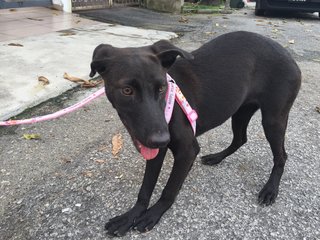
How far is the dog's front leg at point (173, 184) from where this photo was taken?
104 inches

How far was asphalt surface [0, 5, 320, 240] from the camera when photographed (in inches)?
107

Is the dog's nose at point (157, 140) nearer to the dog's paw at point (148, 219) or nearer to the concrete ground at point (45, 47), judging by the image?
the dog's paw at point (148, 219)

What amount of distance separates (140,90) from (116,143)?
160 centimetres

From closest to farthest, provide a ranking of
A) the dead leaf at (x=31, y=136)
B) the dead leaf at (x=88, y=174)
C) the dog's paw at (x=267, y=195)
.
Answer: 1. the dog's paw at (x=267, y=195)
2. the dead leaf at (x=88, y=174)
3. the dead leaf at (x=31, y=136)

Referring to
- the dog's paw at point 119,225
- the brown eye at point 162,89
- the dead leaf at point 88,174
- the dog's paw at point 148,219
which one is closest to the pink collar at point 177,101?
the brown eye at point 162,89

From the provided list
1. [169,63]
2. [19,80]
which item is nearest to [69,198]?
[169,63]

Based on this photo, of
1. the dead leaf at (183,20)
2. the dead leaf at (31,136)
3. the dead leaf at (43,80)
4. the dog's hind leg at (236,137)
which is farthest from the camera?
the dead leaf at (183,20)

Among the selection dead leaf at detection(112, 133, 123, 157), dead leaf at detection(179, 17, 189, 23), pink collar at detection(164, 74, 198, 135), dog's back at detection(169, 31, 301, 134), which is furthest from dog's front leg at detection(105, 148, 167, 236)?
dead leaf at detection(179, 17, 189, 23)

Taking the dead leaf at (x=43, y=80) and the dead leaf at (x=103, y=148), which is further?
the dead leaf at (x=43, y=80)

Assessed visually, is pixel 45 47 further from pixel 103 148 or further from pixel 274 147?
pixel 274 147

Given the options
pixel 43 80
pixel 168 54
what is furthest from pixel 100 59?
pixel 43 80

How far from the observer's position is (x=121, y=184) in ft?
10.3

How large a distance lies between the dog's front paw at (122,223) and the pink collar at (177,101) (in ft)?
2.40

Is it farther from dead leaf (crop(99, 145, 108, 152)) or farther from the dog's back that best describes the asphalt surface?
the dog's back
